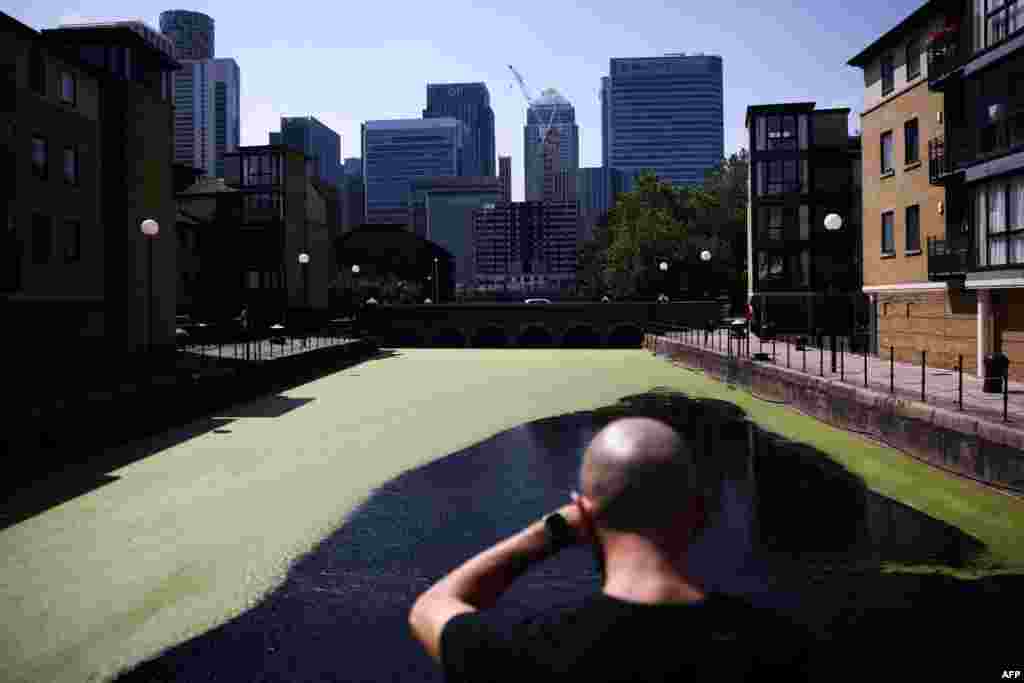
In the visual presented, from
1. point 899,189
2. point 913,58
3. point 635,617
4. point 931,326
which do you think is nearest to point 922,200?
point 899,189

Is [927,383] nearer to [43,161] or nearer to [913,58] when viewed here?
[913,58]

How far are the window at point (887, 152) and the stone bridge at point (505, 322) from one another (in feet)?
124

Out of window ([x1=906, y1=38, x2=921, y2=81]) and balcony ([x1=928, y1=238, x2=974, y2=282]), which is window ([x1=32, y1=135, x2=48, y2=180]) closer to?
balcony ([x1=928, y1=238, x2=974, y2=282])

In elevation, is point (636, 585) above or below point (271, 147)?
below

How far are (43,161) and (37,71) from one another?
282cm

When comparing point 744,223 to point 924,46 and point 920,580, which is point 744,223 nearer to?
point 924,46

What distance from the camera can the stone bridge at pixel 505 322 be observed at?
70000 millimetres

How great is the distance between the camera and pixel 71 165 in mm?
29797

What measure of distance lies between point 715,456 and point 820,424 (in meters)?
5.30

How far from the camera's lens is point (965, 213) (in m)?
24.8

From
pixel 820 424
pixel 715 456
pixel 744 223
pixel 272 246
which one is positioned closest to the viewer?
pixel 715 456

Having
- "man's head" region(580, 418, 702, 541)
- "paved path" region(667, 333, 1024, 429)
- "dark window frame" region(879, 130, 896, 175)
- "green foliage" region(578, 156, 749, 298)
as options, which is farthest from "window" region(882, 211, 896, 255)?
"green foliage" region(578, 156, 749, 298)

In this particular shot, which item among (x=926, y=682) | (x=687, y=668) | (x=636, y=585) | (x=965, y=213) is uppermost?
(x=965, y=213)

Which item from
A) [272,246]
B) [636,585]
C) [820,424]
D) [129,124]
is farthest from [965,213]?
[272,246]
